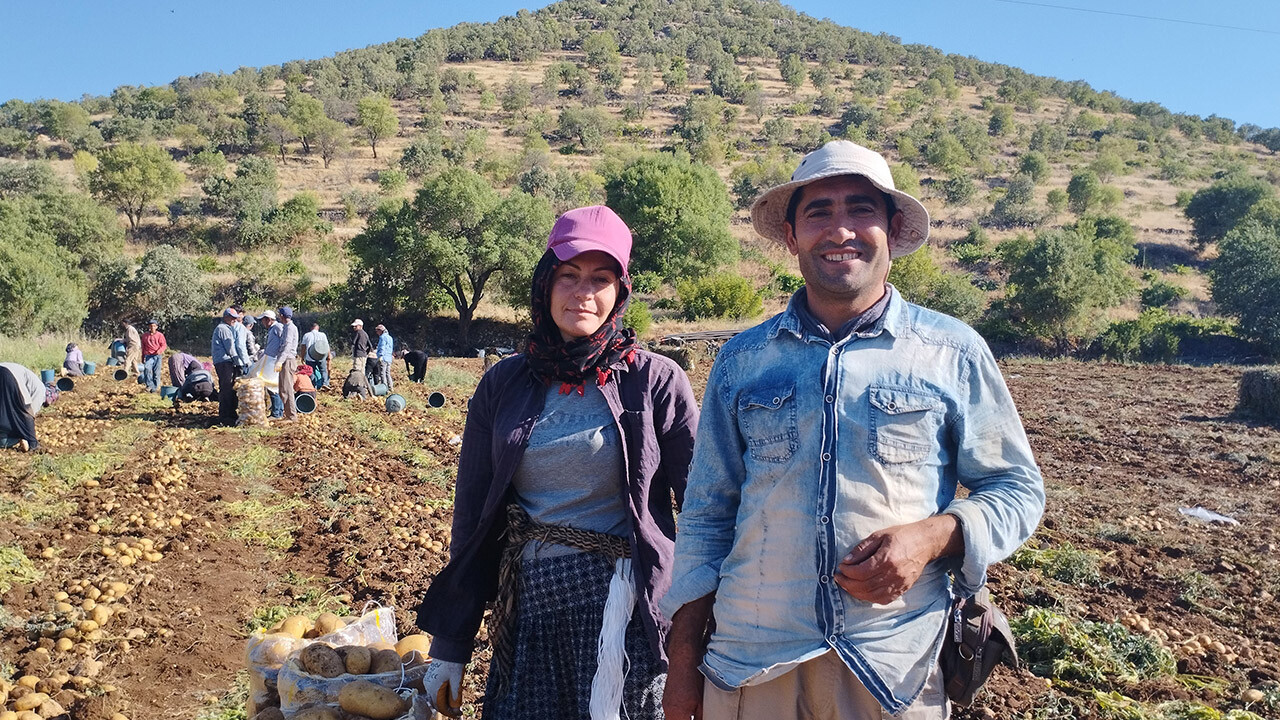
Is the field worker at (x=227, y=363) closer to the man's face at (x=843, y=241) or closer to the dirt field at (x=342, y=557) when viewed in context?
the dirt field at (x=342, y=557)

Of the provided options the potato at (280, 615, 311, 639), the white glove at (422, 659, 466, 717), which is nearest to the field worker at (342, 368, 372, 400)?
the potato at (280, 615, 311, 639)

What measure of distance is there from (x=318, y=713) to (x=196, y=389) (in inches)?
421

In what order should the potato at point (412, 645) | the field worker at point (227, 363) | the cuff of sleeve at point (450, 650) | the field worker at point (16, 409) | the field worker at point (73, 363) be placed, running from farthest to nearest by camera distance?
1. the field worker at point (73, 363)
2. the field worker at point (227, 363)
3. the field worker at point (16, 409)
4. the potato at point (412, 645)
5. the cuff of sleeve at point (450, 650)

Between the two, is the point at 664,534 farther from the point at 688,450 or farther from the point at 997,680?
the point at 997,680

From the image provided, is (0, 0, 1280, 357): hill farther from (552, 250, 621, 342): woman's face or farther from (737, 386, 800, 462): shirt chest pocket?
(737, 386, 800, 462): shirt chest pocket

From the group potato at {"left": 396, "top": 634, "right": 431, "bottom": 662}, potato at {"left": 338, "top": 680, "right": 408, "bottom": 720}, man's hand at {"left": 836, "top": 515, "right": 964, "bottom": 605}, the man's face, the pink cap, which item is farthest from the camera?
potato at {"left": 396, "top": 634, "right": 431, "bottom": 662}

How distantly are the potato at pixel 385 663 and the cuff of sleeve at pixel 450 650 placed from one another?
0.46 metres

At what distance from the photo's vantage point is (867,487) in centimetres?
156

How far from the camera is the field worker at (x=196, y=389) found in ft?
38.6

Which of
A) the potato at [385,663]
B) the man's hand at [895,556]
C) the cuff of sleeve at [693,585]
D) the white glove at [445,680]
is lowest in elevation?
the potato at [385,663]

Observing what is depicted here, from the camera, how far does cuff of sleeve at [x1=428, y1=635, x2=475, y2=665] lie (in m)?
2.22

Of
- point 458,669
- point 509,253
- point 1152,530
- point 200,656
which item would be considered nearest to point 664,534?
point 458,669

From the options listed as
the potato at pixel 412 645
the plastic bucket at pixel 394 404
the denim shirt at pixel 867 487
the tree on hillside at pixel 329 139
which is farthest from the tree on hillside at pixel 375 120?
the denim shirt at pixel 867 487

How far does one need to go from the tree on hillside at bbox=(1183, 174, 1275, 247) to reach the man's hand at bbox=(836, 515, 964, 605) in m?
48.1
